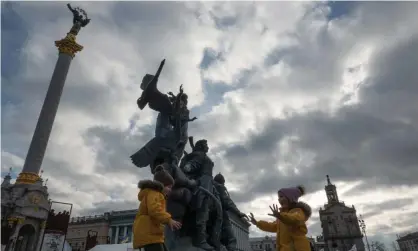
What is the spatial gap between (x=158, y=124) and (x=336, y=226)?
76313 mm

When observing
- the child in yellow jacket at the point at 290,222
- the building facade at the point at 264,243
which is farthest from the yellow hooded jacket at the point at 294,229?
the building facade at the point at 264,243

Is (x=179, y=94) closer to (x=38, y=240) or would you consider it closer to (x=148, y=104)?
(x=148, y=104)

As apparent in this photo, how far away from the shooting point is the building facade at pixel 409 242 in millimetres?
78719

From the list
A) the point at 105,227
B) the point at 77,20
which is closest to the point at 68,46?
the point at 77,20

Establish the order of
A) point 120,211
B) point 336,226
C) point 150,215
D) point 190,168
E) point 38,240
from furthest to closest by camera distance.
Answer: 1. point 336,226
2. point 120,211
3. point 38,240
4. point 190,168
5. point 150,215

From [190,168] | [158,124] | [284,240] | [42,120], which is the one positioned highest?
[42,120]

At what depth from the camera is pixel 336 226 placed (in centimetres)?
7306

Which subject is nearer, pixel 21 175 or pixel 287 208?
pixel 287 208

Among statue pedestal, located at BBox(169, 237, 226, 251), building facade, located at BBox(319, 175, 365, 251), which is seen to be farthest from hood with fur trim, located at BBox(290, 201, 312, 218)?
building facade, located at BBox(319, 175, 365, 251)

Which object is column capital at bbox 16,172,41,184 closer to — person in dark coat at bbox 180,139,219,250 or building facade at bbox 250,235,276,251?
person in dark coat at bbox 180,139,219,250

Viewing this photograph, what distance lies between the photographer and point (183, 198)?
700 centimetres

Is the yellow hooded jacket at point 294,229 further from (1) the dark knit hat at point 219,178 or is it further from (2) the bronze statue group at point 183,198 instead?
(1) the dark knit hat at point 219,178

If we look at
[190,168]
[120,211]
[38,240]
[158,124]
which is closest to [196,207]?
[190,168]

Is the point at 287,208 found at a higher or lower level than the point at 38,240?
lower
